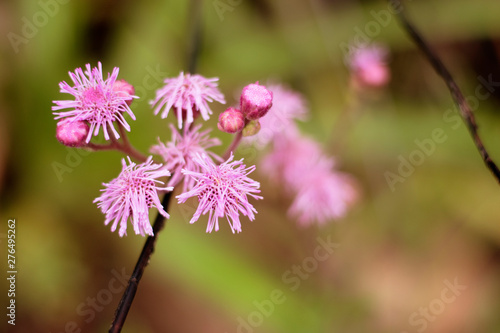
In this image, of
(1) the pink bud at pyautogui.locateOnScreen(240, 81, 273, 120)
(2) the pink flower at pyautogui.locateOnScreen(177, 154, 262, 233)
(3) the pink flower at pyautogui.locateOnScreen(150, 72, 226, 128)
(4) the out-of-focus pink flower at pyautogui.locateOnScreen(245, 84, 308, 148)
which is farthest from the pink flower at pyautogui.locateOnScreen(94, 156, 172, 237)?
(4) the out-of-focus pink flower at pyautogui.locateOnScreen(245, 84, 308, 148)

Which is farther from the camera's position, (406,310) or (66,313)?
(406,310)

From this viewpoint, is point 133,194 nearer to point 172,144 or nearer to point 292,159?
point 172,144

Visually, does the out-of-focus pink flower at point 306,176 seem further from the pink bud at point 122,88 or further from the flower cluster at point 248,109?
the pink bud at point 122,88

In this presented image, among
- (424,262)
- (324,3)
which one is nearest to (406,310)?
(424,262)

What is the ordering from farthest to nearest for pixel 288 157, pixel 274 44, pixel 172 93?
1. pixel 274 44
2. pixel 288 157
3. pixel 172 93

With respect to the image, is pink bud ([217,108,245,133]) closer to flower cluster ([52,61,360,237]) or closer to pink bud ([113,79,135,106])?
flower cluster ([52,61,360,237])

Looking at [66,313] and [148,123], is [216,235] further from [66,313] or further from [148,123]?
[66,313]

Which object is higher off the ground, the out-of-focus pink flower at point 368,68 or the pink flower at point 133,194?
the out-of-focus pink flower at point 368,68

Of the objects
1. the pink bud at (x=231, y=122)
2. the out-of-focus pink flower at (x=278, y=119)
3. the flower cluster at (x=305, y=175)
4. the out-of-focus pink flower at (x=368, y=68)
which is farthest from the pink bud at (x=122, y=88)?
the out-of-focus pink flower at (x=368, y=68)
